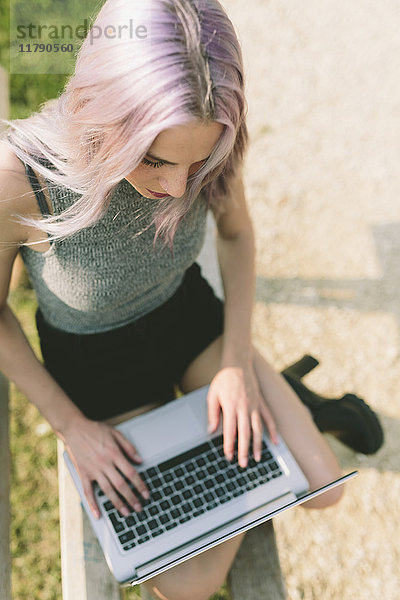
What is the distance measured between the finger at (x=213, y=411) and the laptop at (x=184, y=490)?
0.03 metres

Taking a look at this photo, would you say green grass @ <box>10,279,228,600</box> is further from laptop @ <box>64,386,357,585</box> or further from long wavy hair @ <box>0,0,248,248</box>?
long wavy hair @ <box>0,0,248,248</box>

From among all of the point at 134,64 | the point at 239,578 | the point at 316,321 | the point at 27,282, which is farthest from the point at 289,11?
the point at 239,578

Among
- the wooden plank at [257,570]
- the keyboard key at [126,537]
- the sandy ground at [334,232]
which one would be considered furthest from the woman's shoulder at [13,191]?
the sandy ground at [334,232]

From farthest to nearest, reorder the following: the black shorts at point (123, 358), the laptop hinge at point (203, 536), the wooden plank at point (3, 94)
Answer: the wooden plank at point (3, 94) < the black shorts at point (123, 358) < the laptop hinge at point (203, 536)

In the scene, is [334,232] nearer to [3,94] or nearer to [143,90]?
[3,94]

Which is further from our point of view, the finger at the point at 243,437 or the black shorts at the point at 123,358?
the black shorts at the point at 123,358

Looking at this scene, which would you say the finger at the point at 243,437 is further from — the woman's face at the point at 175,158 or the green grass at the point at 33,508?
the green grass at the point at 33,508

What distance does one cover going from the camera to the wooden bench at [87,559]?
1.56 m

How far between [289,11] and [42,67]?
1.63m

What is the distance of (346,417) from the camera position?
1999mm

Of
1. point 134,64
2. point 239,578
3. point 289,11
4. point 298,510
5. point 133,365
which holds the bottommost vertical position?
point 298,510

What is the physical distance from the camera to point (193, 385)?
190 centimetres

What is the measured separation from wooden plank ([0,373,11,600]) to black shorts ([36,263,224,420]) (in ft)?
0.60

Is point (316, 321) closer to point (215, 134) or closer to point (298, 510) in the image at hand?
point (298, 510)
